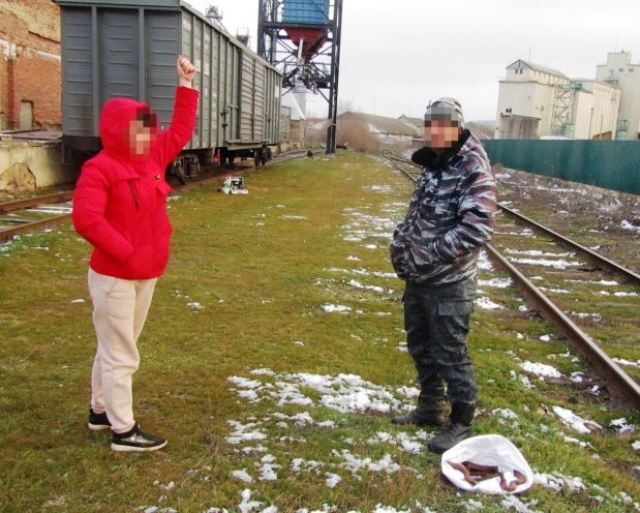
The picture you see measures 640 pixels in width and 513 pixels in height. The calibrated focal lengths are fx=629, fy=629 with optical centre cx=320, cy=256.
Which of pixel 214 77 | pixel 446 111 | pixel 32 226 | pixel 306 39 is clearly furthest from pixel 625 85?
pixel 446 111

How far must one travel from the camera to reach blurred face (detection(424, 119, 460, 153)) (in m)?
3.10

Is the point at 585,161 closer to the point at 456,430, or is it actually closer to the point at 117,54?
the point at 117,54

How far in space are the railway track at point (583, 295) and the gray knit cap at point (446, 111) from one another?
233 cm

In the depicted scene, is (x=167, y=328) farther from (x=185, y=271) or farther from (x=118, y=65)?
(x=118, y=65)

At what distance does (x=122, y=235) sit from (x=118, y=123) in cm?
51

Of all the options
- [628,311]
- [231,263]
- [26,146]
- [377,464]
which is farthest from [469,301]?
[26,146]

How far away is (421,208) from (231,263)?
15.4 ft

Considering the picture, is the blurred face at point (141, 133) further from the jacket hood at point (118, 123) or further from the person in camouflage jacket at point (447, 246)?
the person in camouflage jacket at point (447, 246)

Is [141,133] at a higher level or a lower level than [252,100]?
lower

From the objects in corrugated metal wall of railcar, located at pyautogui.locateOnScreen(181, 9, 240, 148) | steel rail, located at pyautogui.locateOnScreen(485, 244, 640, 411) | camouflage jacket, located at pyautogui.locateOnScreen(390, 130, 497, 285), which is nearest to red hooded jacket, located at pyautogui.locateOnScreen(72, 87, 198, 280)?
camouflage jacket, located at pyautogui.locateOnScreen(390, 130, 497, 285)

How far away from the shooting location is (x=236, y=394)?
3910 millimetres

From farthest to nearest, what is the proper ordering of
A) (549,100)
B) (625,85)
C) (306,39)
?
(625,85) → (549,100) → (306,39)

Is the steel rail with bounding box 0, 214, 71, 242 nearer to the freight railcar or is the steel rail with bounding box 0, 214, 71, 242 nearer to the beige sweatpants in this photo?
the freight railcar

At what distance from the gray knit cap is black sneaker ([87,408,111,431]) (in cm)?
229
